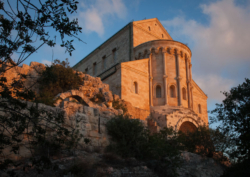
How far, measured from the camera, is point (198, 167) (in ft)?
43.8

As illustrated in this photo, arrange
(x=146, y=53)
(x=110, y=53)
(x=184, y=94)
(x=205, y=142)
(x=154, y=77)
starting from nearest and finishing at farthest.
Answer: (x=205, y=142)
(x=154, y=77)
(x=184, y=94)
(x=146, y=53)
(x=110, y=53)

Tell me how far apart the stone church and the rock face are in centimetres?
407

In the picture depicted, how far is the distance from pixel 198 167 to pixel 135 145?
3734mm

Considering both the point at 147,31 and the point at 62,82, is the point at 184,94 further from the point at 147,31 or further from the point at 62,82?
the point at 62,82

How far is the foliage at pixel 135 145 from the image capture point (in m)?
11.6

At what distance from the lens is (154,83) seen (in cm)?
2384

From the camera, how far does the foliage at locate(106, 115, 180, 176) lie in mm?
11602

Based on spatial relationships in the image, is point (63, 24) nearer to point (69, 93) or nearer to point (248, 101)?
point (69, 93)

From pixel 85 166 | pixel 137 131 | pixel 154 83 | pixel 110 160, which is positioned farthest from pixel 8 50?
pixel 154 83

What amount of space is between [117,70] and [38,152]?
43.5 feet

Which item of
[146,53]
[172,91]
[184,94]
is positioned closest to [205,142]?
[172,91]

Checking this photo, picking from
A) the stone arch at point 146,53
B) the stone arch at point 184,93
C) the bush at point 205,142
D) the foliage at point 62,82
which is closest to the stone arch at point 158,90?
the stone arch at point 184,93

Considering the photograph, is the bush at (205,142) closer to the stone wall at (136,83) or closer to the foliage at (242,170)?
the foliage at (242,170)

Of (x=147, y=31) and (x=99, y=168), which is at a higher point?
(x=147, y=31)
